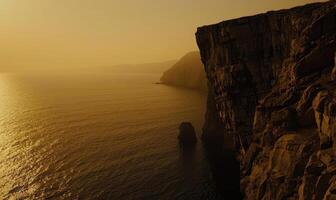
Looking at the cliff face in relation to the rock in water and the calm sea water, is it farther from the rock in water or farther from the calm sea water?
the rock in water

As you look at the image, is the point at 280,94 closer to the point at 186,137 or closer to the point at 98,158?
the point at 186,137

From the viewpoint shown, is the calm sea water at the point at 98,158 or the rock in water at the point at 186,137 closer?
the calm sea water at the point at 98,158

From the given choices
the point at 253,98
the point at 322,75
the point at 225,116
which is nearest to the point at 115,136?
the point at 225,116

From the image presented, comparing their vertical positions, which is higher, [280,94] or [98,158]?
[280,94]

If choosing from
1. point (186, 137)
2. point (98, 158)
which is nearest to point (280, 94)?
point (186, 137)

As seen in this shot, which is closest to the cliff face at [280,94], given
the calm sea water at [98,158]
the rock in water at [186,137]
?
the calm sea water at [98,158]

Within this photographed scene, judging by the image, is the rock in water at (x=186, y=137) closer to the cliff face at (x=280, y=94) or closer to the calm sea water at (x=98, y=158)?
the calm sea water at (x=98, y=158)

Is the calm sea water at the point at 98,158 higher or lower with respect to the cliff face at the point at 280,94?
lower

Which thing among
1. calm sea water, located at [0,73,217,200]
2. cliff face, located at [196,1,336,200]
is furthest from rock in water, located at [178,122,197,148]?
cliff face, located at [196,1,336,200]
